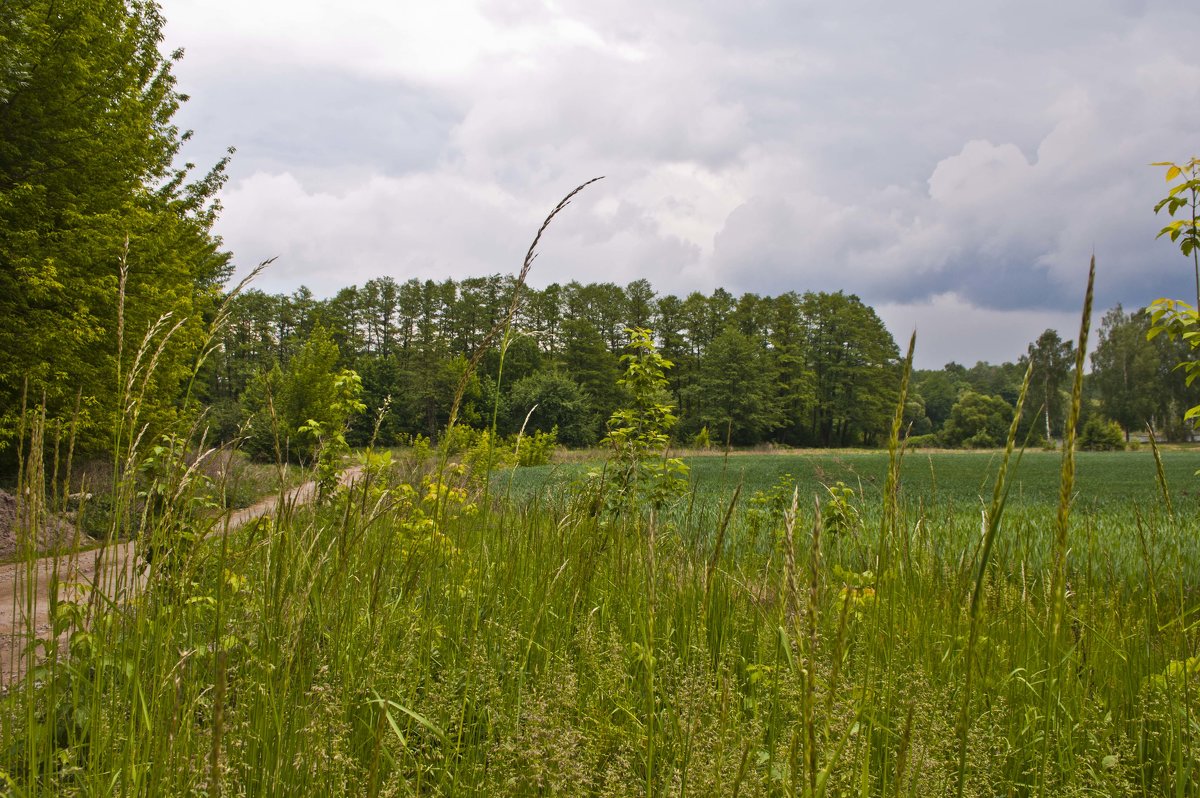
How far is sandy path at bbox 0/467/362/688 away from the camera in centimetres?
150

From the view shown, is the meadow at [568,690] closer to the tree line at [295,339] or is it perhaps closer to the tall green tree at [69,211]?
the tree line at [295,339]

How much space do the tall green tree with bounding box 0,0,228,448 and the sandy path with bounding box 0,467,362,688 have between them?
382 centimetres

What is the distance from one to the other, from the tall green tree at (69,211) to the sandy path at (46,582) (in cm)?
382

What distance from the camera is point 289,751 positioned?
56.0 inches

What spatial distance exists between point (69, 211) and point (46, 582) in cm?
791

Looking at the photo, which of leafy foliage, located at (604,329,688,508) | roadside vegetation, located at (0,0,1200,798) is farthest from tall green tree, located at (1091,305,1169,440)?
leafy foliage, located at (604,329,688,508)

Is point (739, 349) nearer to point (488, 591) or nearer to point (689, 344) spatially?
point (689, 344)

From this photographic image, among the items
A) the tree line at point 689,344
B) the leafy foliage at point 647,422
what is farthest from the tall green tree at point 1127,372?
the leafy foliage at point 647,422

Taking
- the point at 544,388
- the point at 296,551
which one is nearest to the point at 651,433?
the point at 296,551

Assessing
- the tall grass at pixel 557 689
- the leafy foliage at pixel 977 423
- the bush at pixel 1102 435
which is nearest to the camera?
the tall grass at pixel 557 689

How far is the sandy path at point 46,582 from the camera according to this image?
1503 millimetres

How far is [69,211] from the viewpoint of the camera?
10250mm

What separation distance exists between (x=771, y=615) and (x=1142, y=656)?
52.0 inches

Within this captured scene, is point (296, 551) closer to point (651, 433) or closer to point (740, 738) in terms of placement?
point (740, 738)
